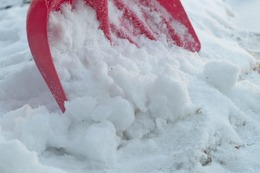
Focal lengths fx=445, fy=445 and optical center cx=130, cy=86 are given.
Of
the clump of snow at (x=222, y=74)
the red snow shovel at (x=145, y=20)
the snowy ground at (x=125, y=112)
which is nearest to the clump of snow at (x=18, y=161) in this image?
the snowy ground at (x=125, y=112)

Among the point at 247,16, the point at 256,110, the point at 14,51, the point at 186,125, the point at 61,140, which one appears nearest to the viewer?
the point at 61,140

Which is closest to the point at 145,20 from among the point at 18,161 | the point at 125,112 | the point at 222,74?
the point at 222,74

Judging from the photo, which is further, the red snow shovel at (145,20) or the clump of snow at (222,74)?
the red snow shovel at (145,20)

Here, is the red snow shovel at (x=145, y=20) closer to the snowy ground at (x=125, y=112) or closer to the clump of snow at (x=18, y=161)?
the snowy ground at (x=125, y=112)

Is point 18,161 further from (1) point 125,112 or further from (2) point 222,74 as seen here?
(2) point 222,74

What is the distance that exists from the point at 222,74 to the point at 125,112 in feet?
1.47

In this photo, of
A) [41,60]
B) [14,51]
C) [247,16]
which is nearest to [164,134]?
[41,60]

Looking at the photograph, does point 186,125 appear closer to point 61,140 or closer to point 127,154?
point 127,154

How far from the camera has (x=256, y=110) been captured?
5.44ft

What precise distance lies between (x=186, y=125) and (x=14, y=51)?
1.02 metres

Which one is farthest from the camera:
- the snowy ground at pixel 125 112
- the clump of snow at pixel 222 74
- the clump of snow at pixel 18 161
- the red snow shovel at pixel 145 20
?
the red snow shovel at pixel 145 20

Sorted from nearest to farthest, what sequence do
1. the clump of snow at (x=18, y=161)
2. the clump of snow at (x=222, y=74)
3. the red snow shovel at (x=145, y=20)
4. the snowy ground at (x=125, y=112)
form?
the clump of snow at (x=18, y=161)
the snowy ground at (x=125, y=112)
the clump of snow at (x=222, y=74)
the red snow shovel at (x=145, y=20)

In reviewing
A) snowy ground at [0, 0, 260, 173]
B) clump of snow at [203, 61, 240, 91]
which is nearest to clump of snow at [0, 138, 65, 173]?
snowy ground at [0, 0, 260, 173]

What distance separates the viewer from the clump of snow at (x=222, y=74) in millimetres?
1630
